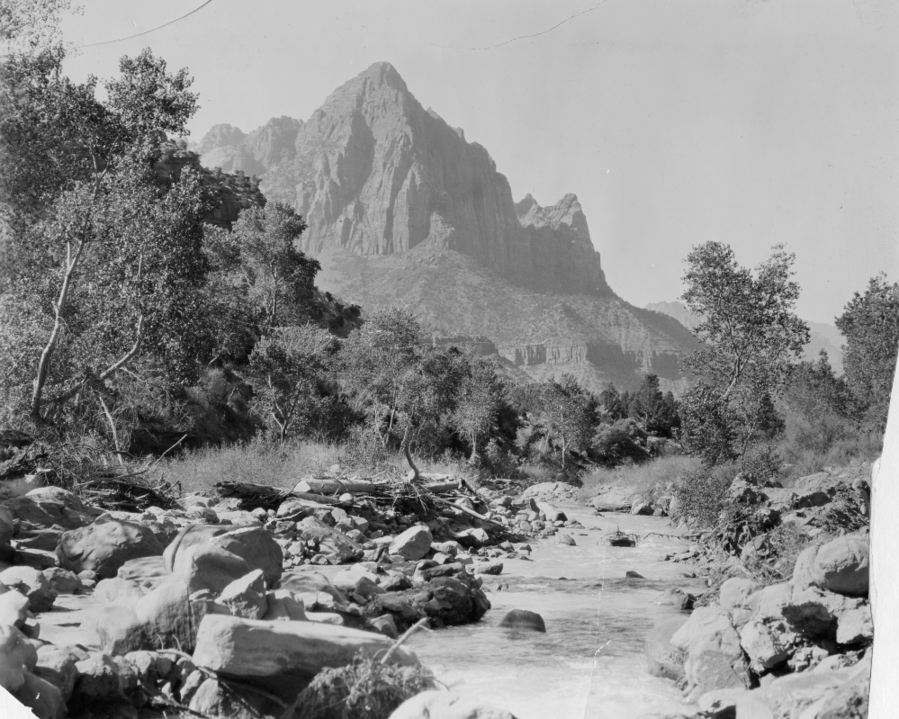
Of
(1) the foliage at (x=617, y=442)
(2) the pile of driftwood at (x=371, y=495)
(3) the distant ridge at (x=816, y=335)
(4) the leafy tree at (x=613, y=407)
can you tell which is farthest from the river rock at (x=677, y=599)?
(4) the leafy tree at (x=613, y=407)

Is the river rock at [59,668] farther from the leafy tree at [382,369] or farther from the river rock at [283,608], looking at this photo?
the leafy tree at [382,369]

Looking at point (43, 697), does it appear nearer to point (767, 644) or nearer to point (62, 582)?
point (62, 582)

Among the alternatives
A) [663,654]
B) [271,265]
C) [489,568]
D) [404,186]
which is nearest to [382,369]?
[271,265]

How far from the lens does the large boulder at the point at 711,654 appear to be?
2.57 m

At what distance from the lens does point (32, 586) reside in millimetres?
3723

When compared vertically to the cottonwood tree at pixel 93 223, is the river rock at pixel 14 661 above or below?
below

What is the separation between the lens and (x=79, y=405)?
976 centimetres

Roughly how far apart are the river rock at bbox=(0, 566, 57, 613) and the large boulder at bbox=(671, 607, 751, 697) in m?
3.04

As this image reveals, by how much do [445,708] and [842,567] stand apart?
1.35 m

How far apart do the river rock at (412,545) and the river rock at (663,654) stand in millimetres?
3624

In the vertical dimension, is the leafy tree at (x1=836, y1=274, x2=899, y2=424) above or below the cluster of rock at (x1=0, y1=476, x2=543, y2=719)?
above

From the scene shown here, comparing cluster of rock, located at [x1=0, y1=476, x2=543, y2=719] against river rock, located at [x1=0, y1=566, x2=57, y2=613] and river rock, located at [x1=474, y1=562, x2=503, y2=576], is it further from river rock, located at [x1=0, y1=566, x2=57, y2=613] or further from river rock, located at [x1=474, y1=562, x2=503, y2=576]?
river rock, located at [x1=474, y1=562, x2=503, y2=576]

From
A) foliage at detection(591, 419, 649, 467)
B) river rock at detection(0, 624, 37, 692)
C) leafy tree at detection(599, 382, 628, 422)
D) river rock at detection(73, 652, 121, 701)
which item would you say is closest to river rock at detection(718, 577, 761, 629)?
river rock at detection(73, 652, 121, 701)

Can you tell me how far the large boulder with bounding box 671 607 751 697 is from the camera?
2568 millimetres
